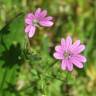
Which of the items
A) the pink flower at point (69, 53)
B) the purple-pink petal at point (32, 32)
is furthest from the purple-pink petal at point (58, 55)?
A: the purple-pink petal at point (32, 32)

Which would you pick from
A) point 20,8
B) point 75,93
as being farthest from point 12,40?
point 75,93

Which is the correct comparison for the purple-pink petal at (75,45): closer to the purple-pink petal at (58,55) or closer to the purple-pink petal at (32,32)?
the purple-pink petal at (58,55)

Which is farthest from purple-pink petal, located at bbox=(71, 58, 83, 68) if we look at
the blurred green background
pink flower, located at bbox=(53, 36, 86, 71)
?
the blurred green background

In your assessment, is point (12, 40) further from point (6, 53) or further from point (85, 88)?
point (85, 88)

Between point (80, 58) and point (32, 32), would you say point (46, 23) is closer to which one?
point (32, 32)

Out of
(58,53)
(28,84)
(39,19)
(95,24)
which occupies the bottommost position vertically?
(28,84)

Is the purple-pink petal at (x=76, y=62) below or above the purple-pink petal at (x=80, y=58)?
below

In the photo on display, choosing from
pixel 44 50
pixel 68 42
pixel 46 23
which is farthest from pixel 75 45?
pixel 44 50
